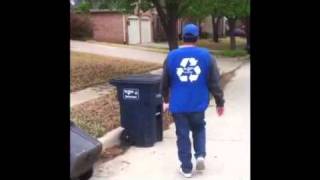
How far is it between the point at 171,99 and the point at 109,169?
1.20 m

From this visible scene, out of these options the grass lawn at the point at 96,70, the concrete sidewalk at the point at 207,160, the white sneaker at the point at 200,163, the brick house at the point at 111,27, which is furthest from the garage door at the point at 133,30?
the white sneaker at the point at 200,163

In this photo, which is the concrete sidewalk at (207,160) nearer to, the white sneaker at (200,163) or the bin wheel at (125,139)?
the white sneaker at (200,163)

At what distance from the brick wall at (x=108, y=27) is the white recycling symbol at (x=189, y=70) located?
35355 millimetres

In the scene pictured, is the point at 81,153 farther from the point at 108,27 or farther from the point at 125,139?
the point at 108,27

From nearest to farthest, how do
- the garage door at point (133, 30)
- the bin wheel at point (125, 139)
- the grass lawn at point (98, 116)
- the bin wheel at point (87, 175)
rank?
the bin wheel at point (87, 175) < the bin wheel at point (125, 139) < the grass lawn at point (98, 116) < the garage door at point (133, 30)

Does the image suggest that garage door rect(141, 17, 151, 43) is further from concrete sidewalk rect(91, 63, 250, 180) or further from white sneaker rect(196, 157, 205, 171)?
white sneaker rect(196, 157, 205, 171)

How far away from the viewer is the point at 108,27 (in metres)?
42.8

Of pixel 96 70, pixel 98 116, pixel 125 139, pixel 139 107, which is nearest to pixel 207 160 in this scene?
pixel 139 107

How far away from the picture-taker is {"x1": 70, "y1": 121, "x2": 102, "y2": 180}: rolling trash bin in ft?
21.2

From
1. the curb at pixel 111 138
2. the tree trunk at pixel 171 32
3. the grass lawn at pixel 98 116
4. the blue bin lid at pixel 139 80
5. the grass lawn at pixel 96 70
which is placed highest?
the tree trunk at pixel 171 32

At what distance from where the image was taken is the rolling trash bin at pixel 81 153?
647 centimetres

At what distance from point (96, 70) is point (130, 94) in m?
11.1

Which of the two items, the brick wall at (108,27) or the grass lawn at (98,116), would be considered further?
the brick wall at (108,27)
